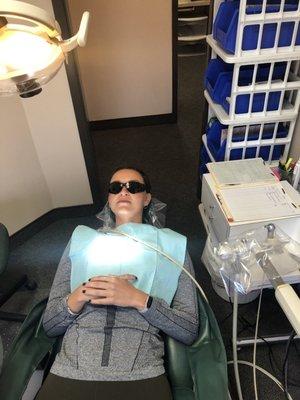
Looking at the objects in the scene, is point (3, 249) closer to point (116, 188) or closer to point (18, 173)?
point (116, 188)

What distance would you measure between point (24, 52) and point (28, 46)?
15mm

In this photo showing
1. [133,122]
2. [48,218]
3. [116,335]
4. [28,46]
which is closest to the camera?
[28,46]

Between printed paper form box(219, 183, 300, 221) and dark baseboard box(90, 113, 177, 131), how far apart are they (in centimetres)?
211

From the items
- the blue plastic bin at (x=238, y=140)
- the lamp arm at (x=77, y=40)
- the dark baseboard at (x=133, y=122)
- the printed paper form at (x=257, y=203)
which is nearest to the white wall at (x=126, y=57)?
the dark baseboard at (x=133, y=122)

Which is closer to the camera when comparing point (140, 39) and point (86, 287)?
point (86, 287)

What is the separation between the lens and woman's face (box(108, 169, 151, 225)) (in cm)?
142

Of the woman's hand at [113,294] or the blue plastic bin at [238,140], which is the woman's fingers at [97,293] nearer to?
the woman's hand at [113,294]

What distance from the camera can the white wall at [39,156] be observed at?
1.83 m

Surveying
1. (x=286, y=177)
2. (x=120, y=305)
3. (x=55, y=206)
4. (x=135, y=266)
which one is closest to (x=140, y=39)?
(x=55, y=206)

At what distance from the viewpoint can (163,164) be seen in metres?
2.86

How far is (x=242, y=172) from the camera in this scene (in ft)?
5.11

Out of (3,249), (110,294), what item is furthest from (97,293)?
(3,249)

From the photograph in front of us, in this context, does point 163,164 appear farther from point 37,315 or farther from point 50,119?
point 37,315

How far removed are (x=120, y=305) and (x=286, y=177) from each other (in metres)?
1.02
